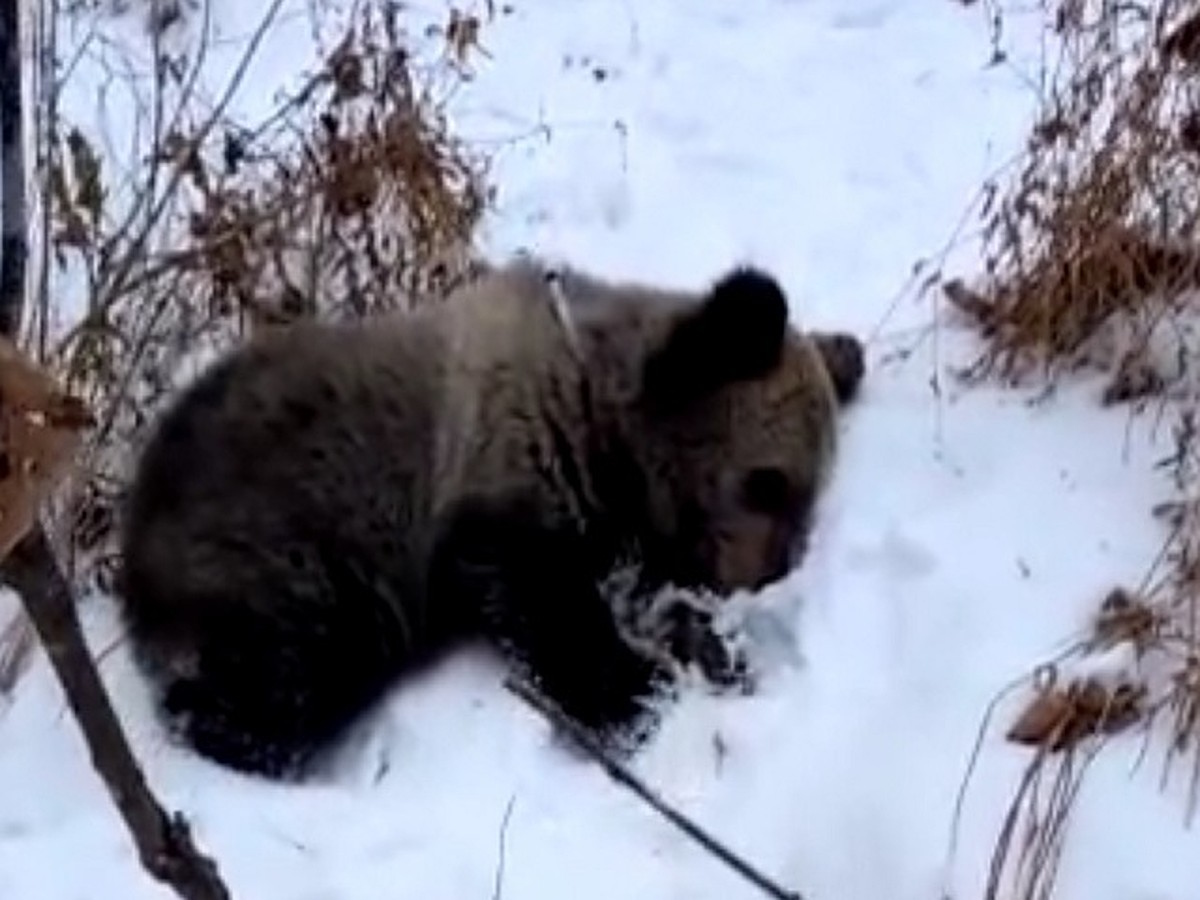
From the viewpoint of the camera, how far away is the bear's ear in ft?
12.7

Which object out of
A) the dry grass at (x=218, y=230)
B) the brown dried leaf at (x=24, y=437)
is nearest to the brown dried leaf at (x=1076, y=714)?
the dry grass at (x=218, y=230)

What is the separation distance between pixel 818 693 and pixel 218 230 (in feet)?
4.25

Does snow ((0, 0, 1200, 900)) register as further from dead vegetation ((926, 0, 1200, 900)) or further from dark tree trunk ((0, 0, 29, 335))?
dark tree trunk ((0, 0, 29, 335))

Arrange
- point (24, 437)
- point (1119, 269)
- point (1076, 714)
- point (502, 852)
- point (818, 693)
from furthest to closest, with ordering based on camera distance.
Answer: point (1119, 269) → point (818, 693) → point (1076, 714) → point (502, 852) → point (24, 437)

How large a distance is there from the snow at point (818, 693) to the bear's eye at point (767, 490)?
10cm

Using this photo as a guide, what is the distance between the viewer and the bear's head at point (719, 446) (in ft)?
13.0

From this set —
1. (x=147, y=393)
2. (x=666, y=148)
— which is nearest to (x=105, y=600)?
(x=147, y=393)

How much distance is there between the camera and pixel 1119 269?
4.30 m

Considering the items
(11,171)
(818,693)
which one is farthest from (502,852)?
(11,171)

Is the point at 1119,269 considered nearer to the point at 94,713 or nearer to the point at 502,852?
the point at 502,852

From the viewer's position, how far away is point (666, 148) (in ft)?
17.5

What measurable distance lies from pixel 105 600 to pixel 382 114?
106cm

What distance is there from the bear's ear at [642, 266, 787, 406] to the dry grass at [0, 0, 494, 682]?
0.68 metres

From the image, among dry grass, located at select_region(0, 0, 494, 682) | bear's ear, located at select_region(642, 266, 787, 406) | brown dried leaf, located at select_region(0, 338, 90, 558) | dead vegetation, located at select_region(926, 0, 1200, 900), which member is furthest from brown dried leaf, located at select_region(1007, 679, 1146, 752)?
brown dried leaf, located at select_region(0, 338, 90, 558)
